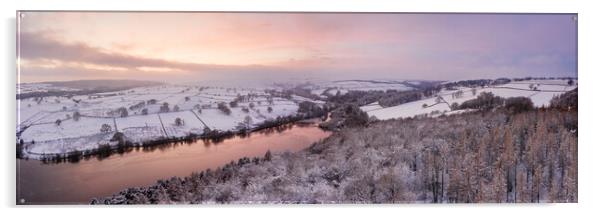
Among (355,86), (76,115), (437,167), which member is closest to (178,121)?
(76,115)

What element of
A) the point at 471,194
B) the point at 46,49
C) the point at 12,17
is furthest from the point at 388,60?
the point at 12,17

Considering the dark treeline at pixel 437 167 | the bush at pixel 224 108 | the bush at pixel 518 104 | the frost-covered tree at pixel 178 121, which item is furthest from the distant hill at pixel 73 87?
the bush at pixel 518 104

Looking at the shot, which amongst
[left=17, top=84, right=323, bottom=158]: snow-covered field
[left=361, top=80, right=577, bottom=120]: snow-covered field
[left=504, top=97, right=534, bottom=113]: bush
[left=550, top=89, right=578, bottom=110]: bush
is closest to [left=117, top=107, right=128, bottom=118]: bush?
[left=17, top=84, right=323, bottom=158]: snow-covered field

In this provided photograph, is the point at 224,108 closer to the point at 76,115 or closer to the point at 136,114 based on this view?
the point at 136,114

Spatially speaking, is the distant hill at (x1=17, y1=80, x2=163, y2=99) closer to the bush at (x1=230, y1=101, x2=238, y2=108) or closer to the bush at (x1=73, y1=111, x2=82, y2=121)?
the bush at (x1=73, y1=111, x2=82, y2=121)
